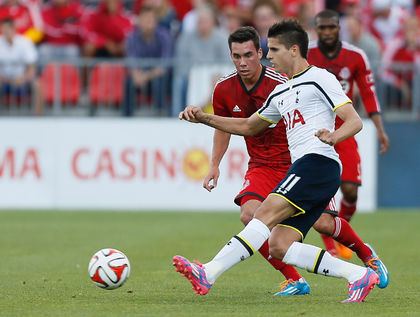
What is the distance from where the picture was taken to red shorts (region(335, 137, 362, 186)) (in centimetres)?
1212

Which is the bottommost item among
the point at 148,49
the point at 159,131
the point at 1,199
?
the point at 1,199

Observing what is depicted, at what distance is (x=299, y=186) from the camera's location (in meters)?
8.71

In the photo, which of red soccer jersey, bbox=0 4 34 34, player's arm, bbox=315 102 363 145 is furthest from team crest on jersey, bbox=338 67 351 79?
red soccer jersey, bbox=0 4 34 34

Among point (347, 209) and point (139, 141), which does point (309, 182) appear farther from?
point (139, 141)

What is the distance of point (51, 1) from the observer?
21344 mm

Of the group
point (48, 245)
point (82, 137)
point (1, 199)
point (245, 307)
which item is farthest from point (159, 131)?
point (245, 307)

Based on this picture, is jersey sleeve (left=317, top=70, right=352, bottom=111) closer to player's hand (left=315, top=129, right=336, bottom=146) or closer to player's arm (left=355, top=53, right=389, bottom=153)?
player's hand (left=315, top=129, right=336, bottom=146)

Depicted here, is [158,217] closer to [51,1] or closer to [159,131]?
[159,131]

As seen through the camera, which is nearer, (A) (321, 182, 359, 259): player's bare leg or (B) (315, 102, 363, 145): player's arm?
(B) (315, 102, 363, 145): player's arm

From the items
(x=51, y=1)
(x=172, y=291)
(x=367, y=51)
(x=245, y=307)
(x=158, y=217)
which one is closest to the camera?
(x=245, y=307)

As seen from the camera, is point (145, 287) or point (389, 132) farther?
point (389, 132)

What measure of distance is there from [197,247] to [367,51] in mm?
6745

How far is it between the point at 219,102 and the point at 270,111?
3.19 ft

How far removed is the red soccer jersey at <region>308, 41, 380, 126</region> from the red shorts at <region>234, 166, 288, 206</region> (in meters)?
2.67
